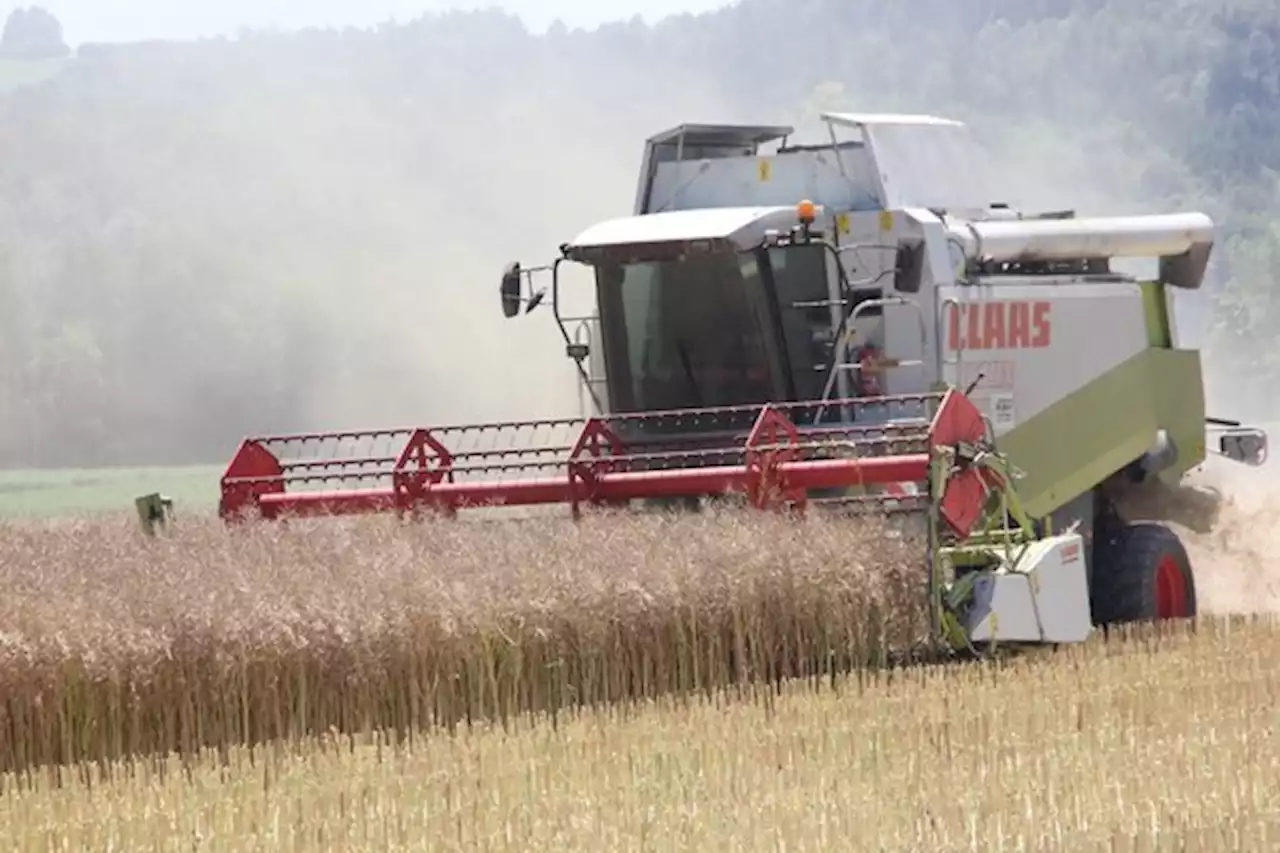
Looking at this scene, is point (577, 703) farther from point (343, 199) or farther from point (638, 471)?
point (343, 199)

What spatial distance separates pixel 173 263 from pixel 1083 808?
2040 centimetres

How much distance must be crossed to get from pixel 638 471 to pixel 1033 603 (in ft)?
6.85

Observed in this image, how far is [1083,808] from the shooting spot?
19.0 feet

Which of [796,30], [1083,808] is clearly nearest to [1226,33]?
[796,30]

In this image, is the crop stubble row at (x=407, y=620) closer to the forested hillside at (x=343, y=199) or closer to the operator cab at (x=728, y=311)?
the operator cab at (x=728, y=311)

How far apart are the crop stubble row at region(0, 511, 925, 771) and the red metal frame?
0.95 feet

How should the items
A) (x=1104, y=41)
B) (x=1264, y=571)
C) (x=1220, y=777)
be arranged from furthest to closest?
1. (x=1104, y=41)
2. (x=1264, y=571)
3. (x=1220, y=777)

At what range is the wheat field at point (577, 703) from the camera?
5.86 meters

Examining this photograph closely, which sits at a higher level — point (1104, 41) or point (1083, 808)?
point (1104, 41)

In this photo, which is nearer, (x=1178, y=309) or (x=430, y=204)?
(x=1178, y=309)

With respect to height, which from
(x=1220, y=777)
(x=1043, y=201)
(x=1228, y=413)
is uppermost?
(x=1043, y=201)

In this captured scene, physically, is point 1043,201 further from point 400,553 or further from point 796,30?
point 796,30

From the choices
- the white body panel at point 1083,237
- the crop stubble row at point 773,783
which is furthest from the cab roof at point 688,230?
the crop stubble row at point 773,783

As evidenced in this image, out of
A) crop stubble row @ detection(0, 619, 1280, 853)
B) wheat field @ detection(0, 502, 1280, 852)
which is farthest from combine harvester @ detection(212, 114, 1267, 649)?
crop stubble row @ detection(0, 619, 1280, 853)
